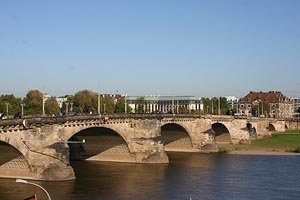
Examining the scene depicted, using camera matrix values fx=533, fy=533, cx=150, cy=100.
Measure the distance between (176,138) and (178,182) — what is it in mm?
38439

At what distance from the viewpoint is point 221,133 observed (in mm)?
106750

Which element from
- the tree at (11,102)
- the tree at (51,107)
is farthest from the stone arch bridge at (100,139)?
the tree at (11,102)

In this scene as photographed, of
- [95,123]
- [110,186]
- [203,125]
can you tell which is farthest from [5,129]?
[203,125]

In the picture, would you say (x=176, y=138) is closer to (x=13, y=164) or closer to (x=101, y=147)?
(x=101, y=147)

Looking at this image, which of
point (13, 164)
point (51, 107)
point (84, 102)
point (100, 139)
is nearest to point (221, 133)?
point (84, 102)

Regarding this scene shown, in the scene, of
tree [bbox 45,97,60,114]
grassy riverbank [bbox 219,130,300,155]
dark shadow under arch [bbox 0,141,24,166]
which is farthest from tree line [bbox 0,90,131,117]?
dark shadow under arch [bbox 0,141,24,166]

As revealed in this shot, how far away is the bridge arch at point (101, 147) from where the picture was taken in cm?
6575

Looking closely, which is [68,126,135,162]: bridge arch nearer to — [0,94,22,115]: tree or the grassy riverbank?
the grassy riverbank

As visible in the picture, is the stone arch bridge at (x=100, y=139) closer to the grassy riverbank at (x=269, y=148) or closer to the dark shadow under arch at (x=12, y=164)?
the dark shadow under arch at (x=12, y=164)

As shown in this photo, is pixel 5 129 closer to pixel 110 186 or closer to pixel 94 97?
pixel 110 186

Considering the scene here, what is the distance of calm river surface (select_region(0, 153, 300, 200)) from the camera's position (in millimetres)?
42719

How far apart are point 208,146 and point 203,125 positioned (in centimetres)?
392

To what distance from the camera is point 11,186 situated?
45.2m

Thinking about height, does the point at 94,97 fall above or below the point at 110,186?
above
